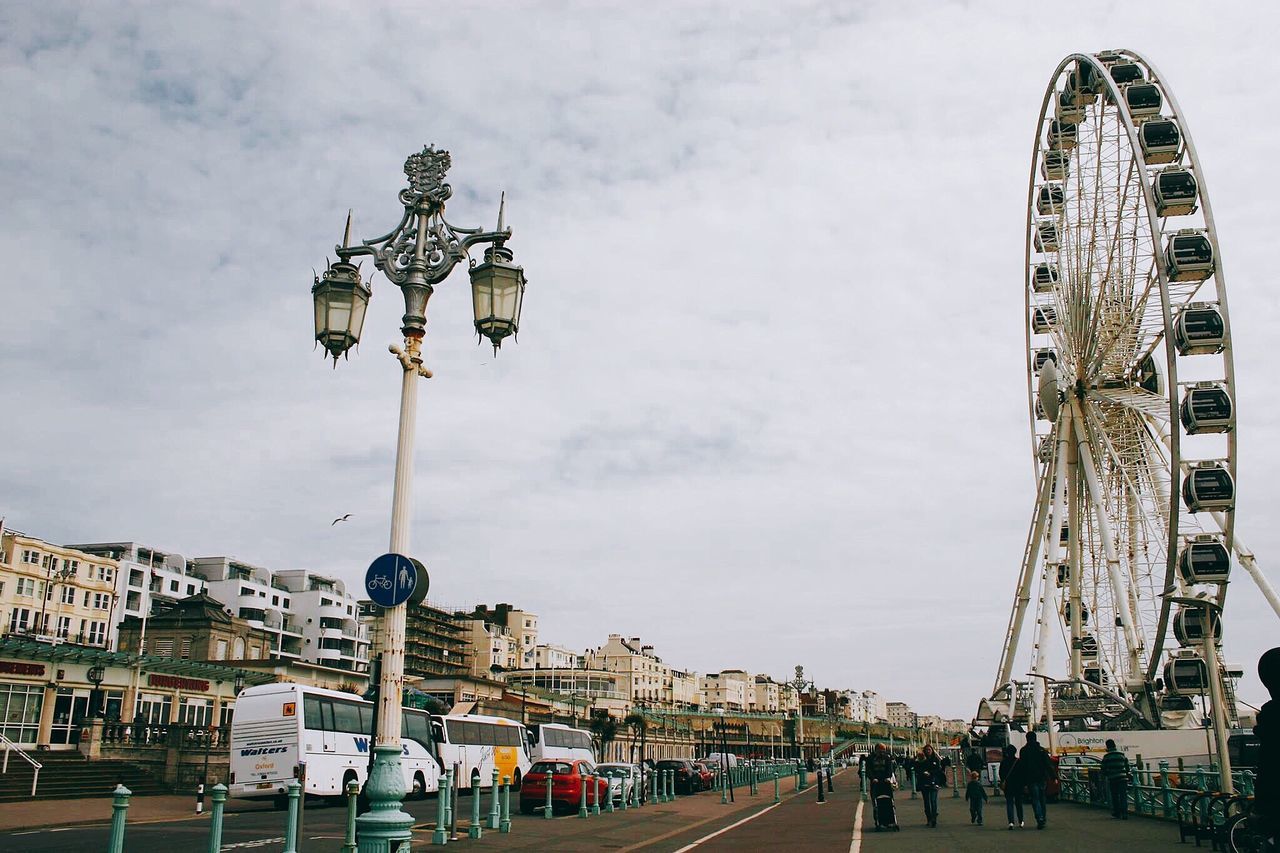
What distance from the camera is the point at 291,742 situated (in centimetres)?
2833

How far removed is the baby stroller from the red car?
953 centimetres

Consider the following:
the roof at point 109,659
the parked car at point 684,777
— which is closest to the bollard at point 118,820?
the parked car at point 684,777

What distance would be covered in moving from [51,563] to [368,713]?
55.2 metres

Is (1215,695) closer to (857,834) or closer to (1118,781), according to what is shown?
(1118,781)

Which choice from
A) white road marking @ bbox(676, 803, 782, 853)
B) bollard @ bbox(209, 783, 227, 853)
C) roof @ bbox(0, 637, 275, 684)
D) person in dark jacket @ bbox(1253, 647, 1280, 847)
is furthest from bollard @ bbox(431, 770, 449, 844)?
roof @ bbox(0, 637, 275, 684)

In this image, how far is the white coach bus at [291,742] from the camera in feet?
92.9

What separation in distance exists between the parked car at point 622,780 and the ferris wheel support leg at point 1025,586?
797 inches

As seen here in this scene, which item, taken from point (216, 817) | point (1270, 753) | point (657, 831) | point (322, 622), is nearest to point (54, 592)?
point (322, 622)

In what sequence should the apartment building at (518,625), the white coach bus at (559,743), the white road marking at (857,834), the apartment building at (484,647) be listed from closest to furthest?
1. the white road marking at (857,834)
2. the white coach bus at (559,743)
3. the apartment building at (484,647)
4. the apartment building at (518,625)

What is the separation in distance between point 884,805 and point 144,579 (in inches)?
3292

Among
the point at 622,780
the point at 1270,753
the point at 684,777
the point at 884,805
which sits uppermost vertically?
the point at 1270,753

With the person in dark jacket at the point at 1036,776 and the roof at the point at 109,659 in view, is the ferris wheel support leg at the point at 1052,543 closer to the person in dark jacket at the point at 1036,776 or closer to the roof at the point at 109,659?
the person in dark jacket at the point at 1036,776

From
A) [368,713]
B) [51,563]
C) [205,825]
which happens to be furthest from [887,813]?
[51,563]

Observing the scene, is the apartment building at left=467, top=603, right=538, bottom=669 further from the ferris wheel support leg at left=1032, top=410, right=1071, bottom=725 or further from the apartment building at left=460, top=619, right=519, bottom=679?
the ferris wheel support leg at left=1032, top=410, right=1071, bottom=725
